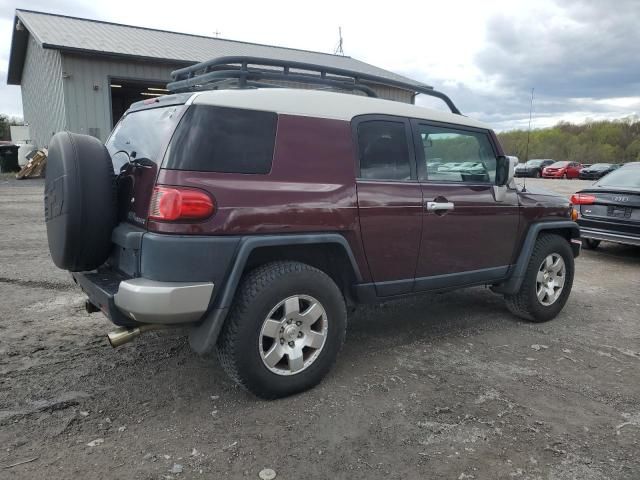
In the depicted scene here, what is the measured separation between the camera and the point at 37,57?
69.9ft

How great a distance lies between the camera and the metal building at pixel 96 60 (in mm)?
16391

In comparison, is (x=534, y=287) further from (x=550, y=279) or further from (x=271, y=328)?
(x=271, y=328)

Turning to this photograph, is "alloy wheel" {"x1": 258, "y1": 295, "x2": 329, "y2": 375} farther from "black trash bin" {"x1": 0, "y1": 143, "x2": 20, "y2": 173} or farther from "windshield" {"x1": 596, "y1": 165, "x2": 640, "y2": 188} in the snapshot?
"black trash bin" {"x1": 0, "y1": 143, "x2": 20, "y2": 173}

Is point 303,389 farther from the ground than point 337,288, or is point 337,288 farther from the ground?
point 337,288

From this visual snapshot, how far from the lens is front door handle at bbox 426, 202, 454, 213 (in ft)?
12.5

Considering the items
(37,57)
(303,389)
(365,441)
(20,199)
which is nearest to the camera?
(365,441)

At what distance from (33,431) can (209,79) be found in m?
2.40

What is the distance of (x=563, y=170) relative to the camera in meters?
37.8

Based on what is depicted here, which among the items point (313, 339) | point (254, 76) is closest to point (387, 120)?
point (254, 76)

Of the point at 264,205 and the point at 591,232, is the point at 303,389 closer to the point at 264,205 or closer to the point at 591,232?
the point at 264,205

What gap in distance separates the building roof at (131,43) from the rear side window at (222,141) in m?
11.6

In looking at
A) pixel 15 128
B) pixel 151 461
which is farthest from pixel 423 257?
pixel 15 128

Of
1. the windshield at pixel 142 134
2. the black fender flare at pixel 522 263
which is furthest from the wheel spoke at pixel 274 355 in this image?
the black fender flare at pixel 522 263

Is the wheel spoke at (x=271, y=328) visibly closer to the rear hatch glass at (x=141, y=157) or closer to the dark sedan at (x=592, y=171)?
the rear hatch glass at (x=141, y=157)
